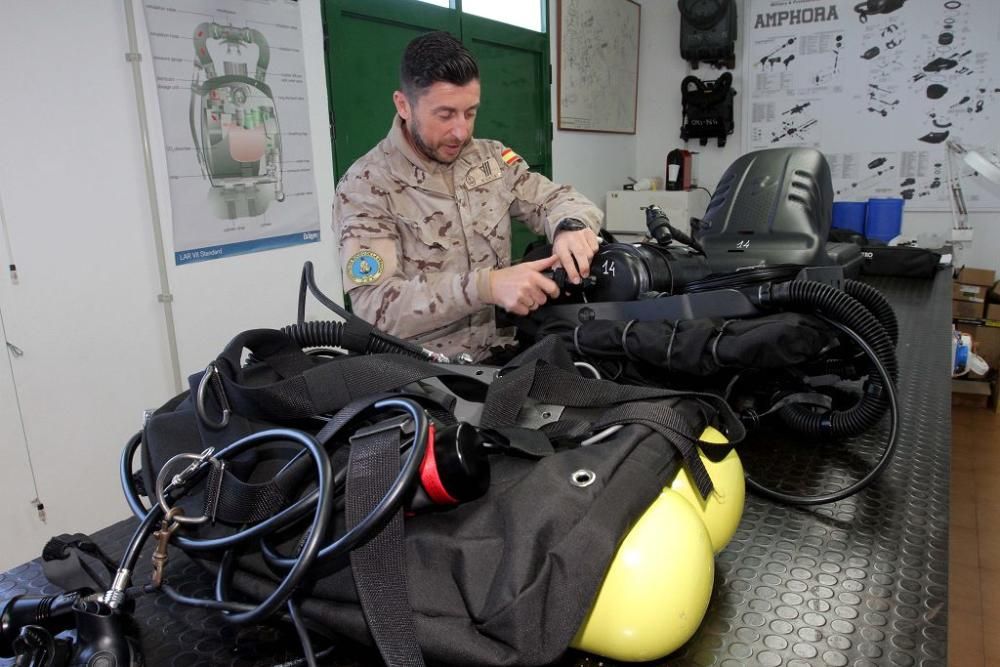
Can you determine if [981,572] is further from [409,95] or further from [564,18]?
[564,18]

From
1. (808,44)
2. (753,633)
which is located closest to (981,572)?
(753,633)

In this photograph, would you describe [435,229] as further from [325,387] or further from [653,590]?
[653,590]

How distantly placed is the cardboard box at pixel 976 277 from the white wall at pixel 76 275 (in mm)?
3850

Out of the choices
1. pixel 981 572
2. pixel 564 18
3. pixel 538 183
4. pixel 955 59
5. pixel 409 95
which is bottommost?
pixel 981 572

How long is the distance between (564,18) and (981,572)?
11.3 feet

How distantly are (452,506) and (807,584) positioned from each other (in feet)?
1.21

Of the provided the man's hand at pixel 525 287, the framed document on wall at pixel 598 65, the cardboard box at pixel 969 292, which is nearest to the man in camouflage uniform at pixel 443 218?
the man's hand at pixel 525 287

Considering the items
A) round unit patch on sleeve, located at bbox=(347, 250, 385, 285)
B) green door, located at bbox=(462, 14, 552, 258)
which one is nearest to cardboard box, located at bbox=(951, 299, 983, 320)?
green door, located at bbox=(462, 14, 552, 258)

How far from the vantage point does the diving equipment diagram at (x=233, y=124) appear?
2.09 m

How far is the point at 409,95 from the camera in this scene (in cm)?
150

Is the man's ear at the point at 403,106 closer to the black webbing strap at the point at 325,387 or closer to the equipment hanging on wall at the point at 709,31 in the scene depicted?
the black webbing strap at the point at 325,387

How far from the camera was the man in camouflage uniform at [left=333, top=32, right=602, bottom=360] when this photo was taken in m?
1.33

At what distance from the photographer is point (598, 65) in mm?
4508

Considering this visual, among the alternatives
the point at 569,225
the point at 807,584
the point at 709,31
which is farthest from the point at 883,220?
the point at 807,584
